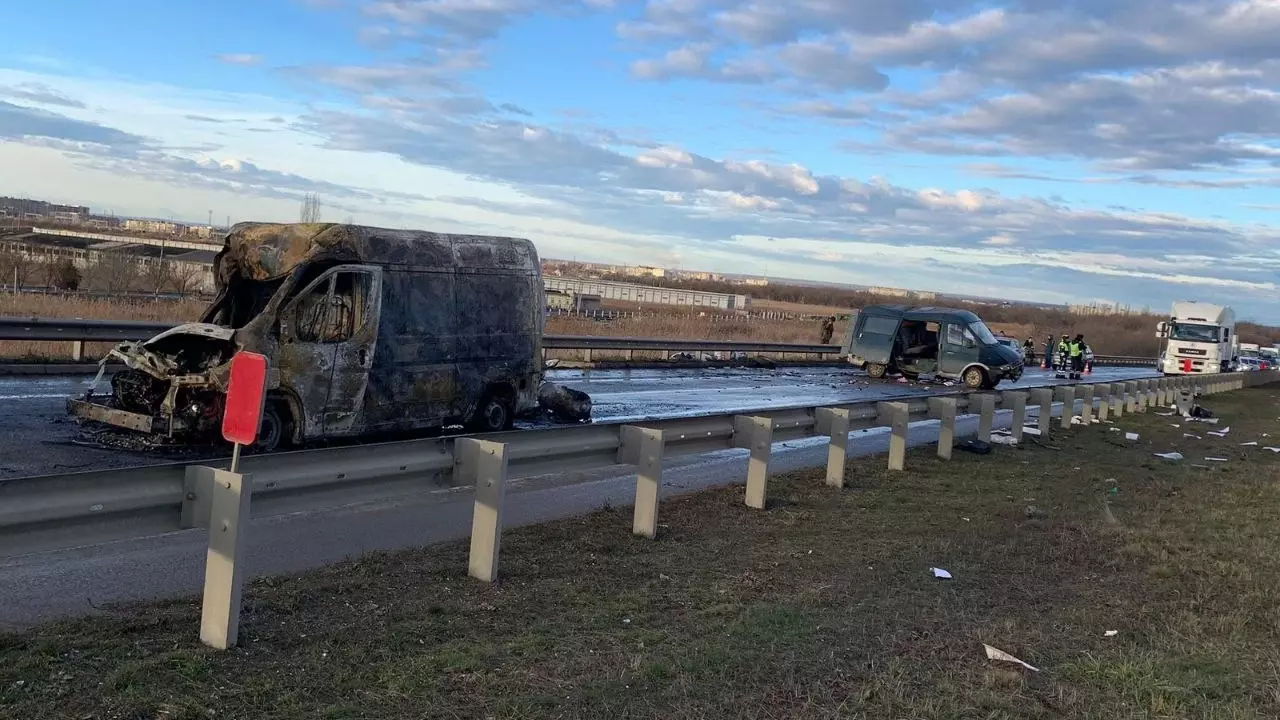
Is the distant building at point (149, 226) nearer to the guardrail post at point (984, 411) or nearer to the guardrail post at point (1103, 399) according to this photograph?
the guardrail post at point (1103, 399)

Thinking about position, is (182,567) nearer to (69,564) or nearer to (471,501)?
(69,564)

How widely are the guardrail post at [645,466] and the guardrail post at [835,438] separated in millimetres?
3020

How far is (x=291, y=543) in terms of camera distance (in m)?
7.12

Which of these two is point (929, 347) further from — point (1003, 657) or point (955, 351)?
point (1003, 657)

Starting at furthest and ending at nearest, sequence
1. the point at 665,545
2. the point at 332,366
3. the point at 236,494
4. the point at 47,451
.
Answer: the point at 332,366
the point at 47,451
the point at 665,545
the point at 236,494

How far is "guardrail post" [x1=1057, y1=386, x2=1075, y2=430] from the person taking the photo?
18.4 m

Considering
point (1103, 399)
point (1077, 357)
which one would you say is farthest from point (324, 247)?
point (1077, 357)

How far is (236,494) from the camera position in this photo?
4.76 m

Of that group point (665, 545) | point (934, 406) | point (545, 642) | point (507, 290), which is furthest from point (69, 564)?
point (934, 406)

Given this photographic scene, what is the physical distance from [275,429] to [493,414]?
9.49 feet

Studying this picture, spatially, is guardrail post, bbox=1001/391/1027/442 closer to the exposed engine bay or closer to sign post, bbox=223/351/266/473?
the exposed engine bay

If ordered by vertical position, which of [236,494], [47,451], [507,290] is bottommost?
[47,451]

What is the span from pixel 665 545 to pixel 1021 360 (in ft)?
85.8

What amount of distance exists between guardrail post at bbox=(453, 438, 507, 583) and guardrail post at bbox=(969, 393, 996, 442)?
9.57 m
